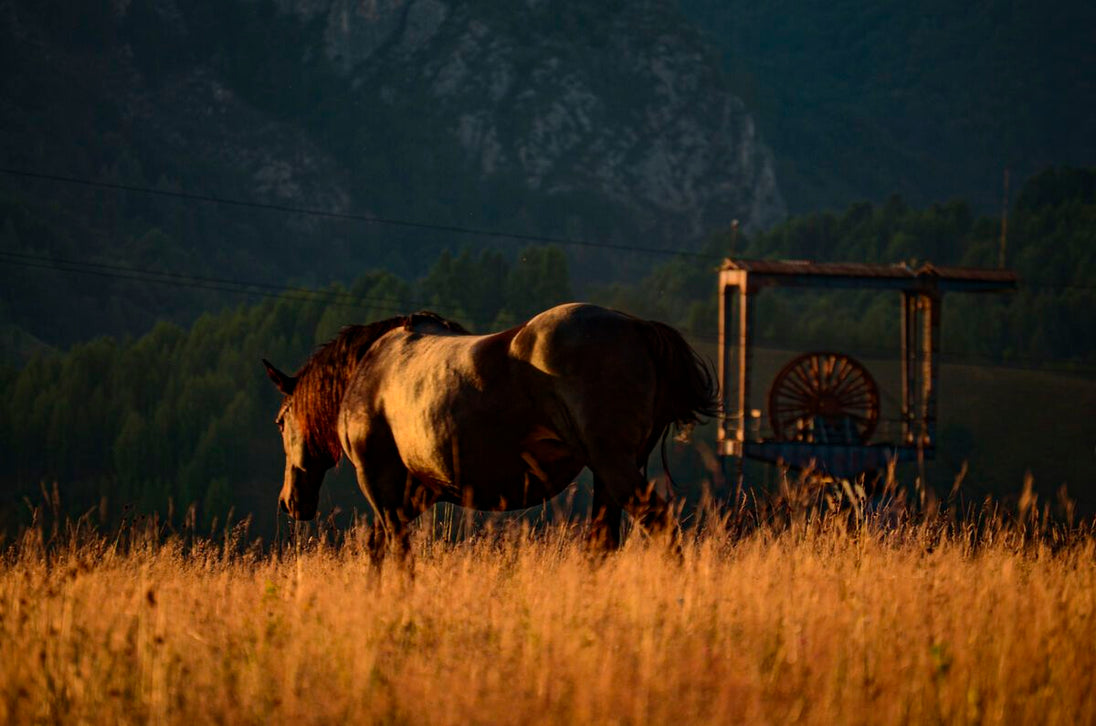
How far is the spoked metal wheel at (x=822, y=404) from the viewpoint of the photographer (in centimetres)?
2992

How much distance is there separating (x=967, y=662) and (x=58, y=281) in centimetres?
19627

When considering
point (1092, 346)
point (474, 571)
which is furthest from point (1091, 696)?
point (1092, 346)

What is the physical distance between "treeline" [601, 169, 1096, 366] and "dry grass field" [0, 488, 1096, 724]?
11288 centimetres

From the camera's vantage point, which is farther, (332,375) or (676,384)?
(332,375)

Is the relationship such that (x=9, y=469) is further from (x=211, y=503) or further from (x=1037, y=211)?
(x=1037, y=211)

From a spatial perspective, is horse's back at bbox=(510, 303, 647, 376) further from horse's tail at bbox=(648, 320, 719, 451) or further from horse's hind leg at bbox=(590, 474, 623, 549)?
horse's hind leg at bbox=(590, 474, 623, 549)

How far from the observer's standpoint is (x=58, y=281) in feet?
620

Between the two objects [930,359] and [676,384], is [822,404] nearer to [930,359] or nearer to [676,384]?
[930,359]

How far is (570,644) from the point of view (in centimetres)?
508

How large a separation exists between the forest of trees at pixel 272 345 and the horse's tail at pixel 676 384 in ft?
243

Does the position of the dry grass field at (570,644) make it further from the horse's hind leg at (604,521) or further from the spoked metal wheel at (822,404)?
the spoked metal wheel at (822,404)

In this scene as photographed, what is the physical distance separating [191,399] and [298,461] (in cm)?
9545

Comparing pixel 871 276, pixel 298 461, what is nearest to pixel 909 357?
pixel 871 276

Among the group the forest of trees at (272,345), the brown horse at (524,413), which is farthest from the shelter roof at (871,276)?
the forest of trees at (272,345)
